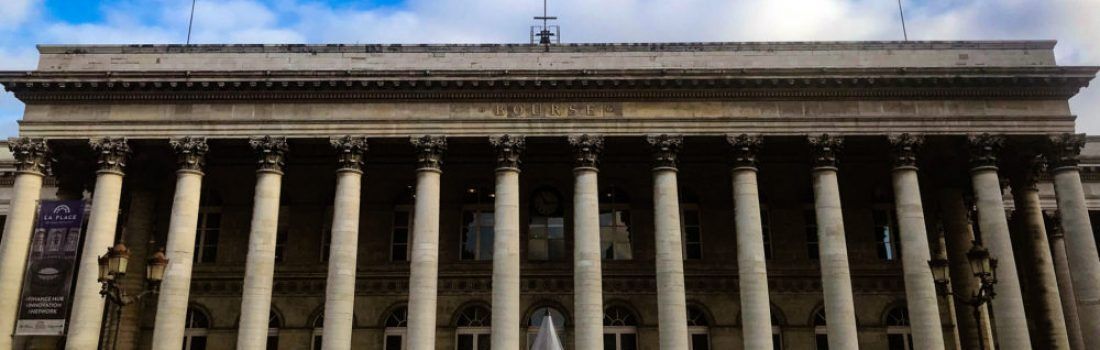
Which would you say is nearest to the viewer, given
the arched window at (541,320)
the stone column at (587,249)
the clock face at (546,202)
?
the stone column at (587,249)

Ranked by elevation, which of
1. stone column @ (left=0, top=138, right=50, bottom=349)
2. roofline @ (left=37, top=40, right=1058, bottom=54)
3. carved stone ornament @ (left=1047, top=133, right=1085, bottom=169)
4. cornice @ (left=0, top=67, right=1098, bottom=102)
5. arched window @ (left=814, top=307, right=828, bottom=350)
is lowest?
arched window @ (left=814, top=307, right=828, bottom=350)

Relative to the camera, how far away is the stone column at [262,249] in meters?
23.1

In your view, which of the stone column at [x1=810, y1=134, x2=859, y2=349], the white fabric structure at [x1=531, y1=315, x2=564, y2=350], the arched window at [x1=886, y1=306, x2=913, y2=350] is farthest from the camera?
the arched window at [x1=886, y1=306, x2=913, y2=350]

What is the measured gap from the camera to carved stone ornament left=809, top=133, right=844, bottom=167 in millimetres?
24594

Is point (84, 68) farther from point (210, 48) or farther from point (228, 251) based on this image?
point (228, 251)

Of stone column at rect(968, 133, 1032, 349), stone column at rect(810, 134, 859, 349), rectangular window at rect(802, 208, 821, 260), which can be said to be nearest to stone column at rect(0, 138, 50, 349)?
stone column at rect(810, 134, 859, 349)

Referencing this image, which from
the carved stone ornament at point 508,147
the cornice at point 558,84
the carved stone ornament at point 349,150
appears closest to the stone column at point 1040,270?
the cornice at point 558,84

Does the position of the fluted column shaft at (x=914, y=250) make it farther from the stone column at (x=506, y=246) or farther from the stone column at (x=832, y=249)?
the stone column at (x=506, y=246)

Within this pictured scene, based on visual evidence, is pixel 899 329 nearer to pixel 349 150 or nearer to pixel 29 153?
pixel 349 150

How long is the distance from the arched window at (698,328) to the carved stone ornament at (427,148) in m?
9.07

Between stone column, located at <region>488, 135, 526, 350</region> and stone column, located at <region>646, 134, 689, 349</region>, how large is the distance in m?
3.68

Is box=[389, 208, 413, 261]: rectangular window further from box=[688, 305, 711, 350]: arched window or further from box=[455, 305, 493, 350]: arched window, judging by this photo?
box=[688, 305, 711, 350]: arched window

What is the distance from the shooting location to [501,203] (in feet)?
79.7

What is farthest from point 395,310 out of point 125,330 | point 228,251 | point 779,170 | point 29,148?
point 779,170
